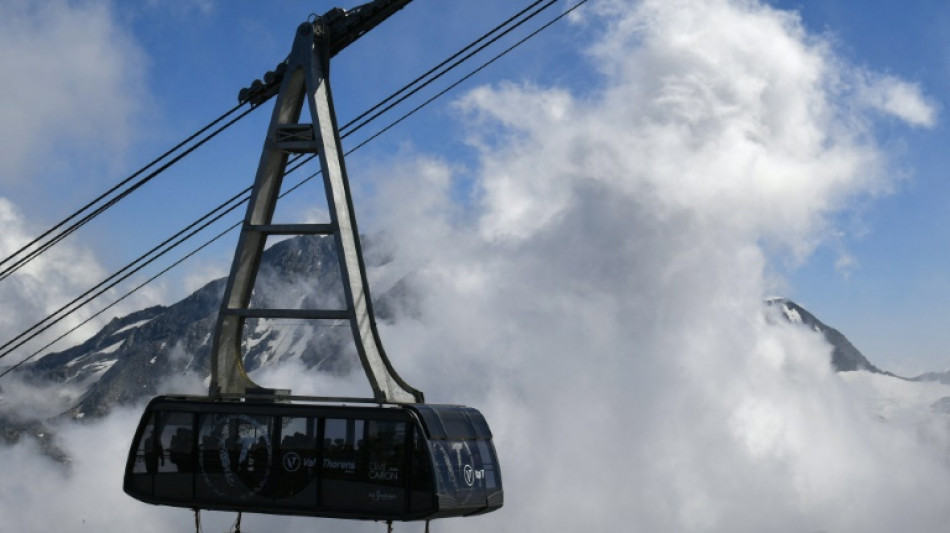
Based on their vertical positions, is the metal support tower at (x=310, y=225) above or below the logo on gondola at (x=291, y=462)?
above

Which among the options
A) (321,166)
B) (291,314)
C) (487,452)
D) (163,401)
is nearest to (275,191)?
(321,166)

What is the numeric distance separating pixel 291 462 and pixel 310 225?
7.78 metres

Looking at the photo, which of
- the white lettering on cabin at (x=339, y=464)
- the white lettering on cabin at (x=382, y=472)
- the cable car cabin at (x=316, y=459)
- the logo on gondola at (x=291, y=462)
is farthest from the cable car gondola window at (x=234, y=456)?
the white lettering on cabin at (x=382, y=472)

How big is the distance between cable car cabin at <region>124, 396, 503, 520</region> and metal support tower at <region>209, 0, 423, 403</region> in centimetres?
156

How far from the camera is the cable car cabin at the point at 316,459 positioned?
38406mm

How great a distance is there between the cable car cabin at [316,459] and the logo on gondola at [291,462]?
0.03 metres

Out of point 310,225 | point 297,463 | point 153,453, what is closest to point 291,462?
point 297,463

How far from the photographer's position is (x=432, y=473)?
3800 cm

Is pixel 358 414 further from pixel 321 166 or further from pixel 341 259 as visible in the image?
pixel 321 166

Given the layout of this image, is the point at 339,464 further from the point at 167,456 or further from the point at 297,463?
the point at 167,456

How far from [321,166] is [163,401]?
950 centimetres

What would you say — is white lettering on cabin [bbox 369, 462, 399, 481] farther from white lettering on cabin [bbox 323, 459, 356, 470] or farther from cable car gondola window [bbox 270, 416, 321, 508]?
cable car gondola window [bbox 270, 416, 321, 508]

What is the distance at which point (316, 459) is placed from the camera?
39.4 m

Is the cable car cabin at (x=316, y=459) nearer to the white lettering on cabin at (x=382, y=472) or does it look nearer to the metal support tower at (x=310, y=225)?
the white lettering on cabin at (x=382, y=472)
